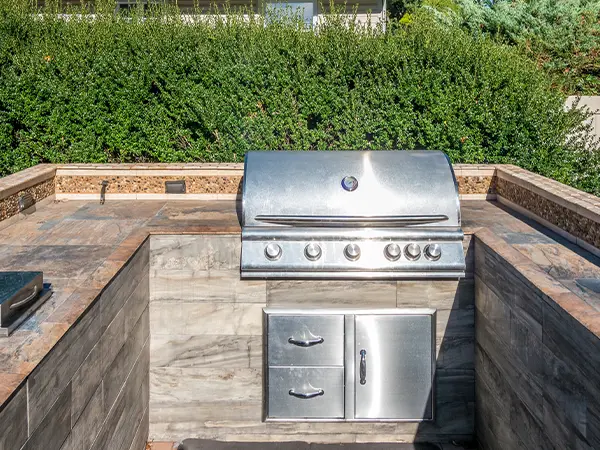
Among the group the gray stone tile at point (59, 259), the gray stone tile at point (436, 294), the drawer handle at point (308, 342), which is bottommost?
the drawer handle at point (308, 342)

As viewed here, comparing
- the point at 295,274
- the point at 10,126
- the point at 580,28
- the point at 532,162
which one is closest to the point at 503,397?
the point at 295,274

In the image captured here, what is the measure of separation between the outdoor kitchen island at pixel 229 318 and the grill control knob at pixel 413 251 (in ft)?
0.72

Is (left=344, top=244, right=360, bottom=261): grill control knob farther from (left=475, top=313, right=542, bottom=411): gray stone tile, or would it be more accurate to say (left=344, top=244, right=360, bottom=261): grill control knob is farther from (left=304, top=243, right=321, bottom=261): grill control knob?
(left=475, top=313, right=542, bottom=411): gray stone tile

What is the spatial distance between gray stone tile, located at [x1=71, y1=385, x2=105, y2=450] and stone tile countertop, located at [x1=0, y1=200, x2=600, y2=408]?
0.52m

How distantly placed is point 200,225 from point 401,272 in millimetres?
1518

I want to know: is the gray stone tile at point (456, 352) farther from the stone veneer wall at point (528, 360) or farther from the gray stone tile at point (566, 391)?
the gray stone tile at point (566, 391)

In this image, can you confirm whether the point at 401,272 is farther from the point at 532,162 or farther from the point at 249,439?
the point at 532,162

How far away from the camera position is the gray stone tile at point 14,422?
189 cm

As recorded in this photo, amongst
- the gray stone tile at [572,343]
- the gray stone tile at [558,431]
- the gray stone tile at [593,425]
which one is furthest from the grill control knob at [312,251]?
the gray stone tile at [593,425]

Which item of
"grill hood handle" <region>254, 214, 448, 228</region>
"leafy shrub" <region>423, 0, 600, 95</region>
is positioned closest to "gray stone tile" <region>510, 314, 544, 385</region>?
"grill hood handle" <region>254, 214, 448, 228</region>

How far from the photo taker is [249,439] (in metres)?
4.12

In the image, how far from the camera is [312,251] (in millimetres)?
3867

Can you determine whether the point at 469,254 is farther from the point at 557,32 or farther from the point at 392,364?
the point at 557,32

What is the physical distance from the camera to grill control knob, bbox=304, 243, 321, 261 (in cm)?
387
